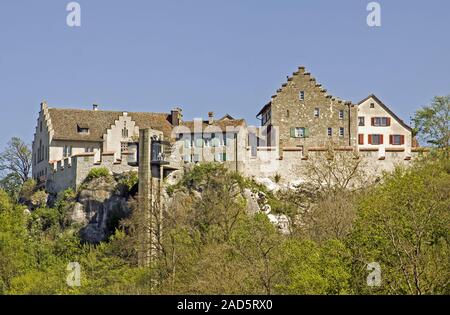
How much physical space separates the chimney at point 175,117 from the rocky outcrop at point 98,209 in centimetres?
1145

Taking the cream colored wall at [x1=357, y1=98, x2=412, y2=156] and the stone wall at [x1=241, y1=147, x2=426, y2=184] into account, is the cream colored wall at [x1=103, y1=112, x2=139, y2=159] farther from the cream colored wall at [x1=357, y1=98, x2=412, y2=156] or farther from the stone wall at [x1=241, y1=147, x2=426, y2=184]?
the cream colored wall at [x1=357, y1=98, x2=412, y2=156]

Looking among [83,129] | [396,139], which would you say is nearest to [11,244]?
[83,129]

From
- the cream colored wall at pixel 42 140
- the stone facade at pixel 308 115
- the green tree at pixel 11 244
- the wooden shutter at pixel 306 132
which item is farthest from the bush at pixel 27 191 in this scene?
the wooden shutter at pixel 306 132

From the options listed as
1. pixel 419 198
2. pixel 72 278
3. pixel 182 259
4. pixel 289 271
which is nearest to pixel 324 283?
pixel 289 271

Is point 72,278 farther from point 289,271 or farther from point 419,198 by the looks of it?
point 419,198

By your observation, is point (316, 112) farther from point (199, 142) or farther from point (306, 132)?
point (199, 142)

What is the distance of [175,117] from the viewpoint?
264ft

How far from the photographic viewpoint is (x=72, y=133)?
78.4 m

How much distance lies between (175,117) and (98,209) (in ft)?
44.8

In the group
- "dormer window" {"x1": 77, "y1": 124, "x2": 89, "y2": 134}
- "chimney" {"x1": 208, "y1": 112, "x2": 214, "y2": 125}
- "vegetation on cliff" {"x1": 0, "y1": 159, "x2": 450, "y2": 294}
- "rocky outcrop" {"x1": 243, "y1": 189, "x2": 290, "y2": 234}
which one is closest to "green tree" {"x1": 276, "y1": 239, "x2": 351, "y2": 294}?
"vegetation on cliff" {"x1": 0, "y1": 159, "x2": 450, "y2": 294}

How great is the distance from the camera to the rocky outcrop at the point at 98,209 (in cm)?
6806

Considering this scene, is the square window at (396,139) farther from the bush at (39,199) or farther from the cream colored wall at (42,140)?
the bush at (39,199)
